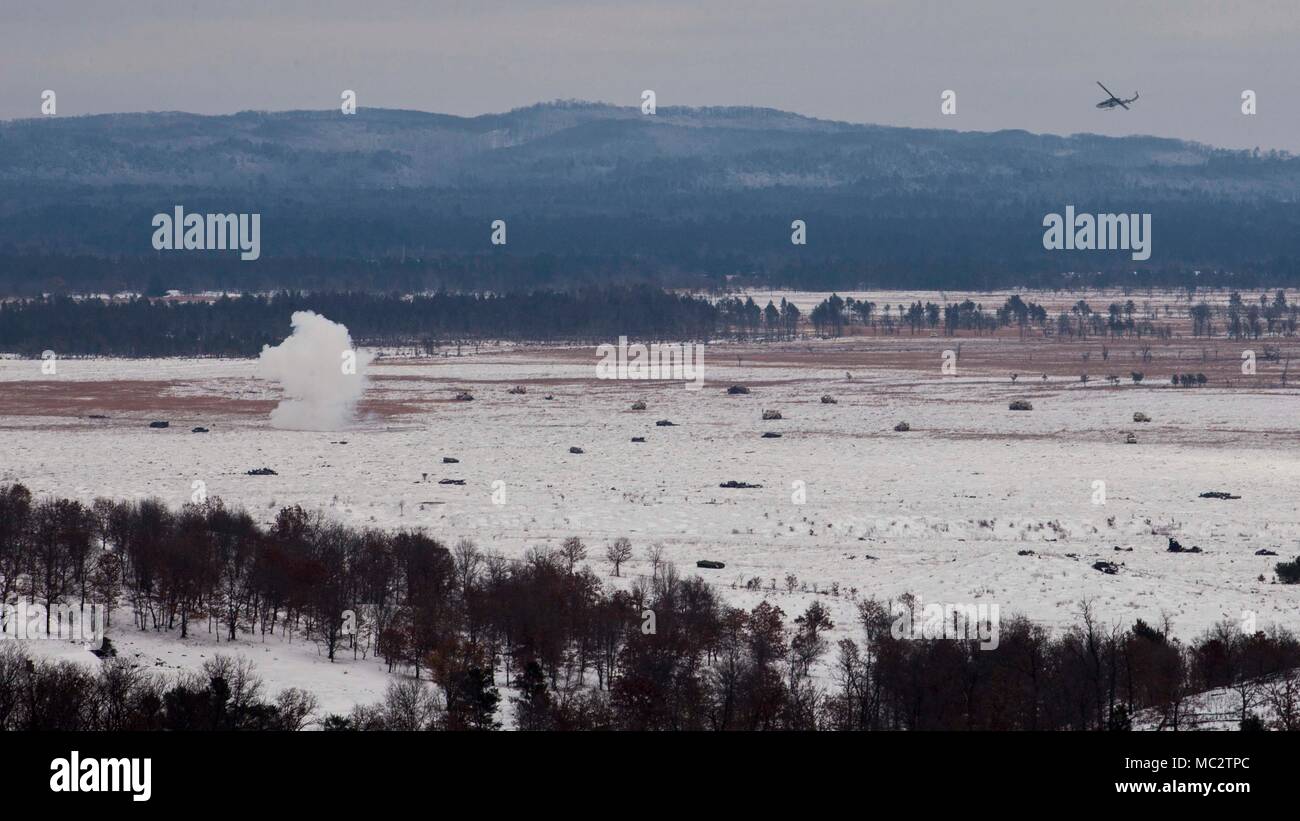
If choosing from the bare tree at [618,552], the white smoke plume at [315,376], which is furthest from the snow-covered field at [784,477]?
the white smoke plume at [315,376]

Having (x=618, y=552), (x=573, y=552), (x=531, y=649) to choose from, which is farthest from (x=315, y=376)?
(x=531, y=649)

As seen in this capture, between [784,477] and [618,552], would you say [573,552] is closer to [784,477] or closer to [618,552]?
[618,552]

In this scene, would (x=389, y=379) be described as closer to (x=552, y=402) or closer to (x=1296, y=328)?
(x=552, y=402)

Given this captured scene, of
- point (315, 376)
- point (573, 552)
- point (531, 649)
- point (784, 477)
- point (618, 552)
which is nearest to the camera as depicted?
point (531, 649)

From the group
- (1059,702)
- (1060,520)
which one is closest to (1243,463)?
(1060,520)

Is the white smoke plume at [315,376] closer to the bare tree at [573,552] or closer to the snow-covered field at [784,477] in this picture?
the snow-covered field at [784,477]
